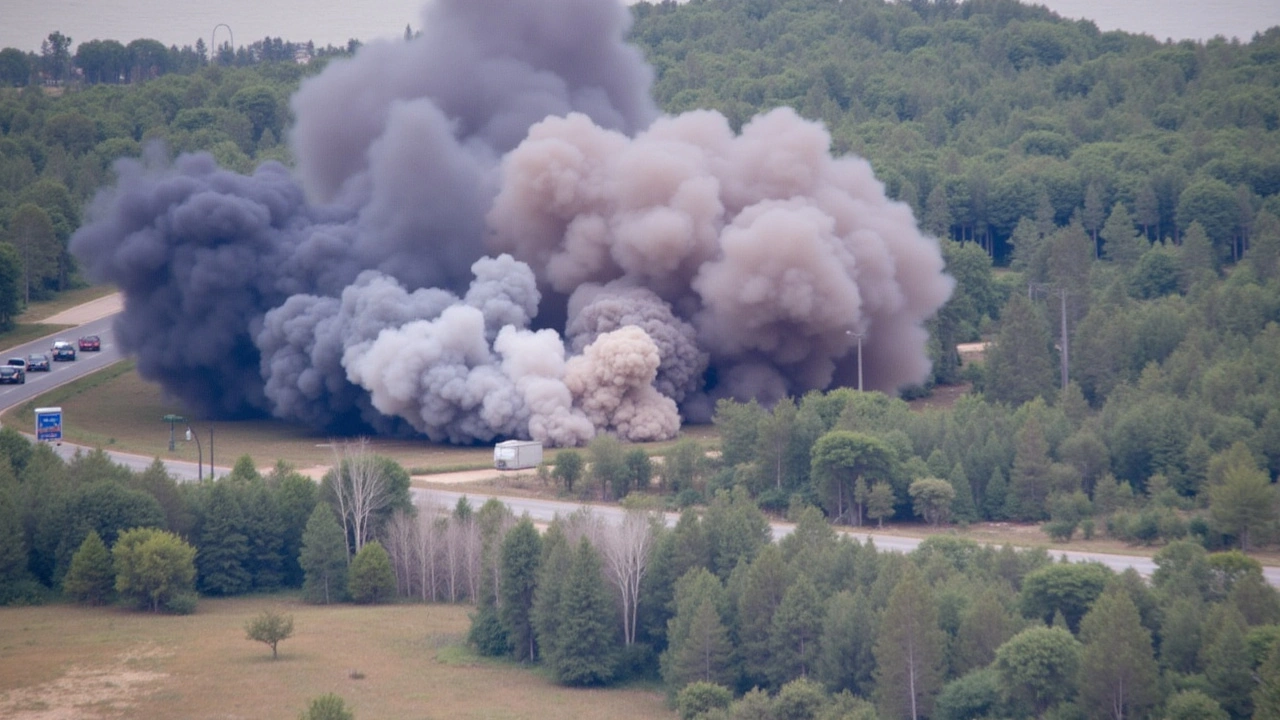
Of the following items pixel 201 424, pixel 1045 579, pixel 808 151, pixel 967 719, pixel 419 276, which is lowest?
pixel 967 719

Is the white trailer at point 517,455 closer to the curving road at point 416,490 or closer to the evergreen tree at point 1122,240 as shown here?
the curving road at point 416,490

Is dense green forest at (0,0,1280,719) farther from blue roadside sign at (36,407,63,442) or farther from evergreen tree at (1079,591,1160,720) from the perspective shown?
blue roadside sign at (36,407,63,442)

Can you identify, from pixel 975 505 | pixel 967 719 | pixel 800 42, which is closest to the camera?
pixel 967 719

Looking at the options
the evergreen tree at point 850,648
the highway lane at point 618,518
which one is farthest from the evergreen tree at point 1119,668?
the highway lane at point 618,518

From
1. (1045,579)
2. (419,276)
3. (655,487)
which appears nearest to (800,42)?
(419,276)

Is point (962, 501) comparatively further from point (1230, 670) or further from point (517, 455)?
point (1230, 670)

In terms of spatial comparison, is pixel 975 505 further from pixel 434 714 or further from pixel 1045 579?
pixel 434 714
